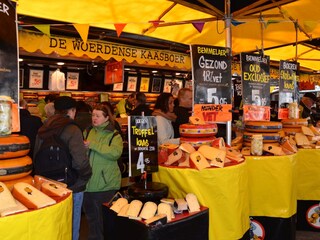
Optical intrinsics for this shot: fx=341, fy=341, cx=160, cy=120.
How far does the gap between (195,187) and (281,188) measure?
1.31 meters

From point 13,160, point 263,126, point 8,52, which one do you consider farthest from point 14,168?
point 263,126

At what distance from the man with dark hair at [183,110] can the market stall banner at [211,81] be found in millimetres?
968

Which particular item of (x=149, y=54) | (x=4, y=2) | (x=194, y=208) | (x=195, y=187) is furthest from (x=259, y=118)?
(x=149, y=54)

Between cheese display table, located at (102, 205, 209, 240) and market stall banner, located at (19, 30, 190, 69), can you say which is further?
market stall banner, located at (19, 30, 190, 69)

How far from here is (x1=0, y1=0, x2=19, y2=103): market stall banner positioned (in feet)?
7.53

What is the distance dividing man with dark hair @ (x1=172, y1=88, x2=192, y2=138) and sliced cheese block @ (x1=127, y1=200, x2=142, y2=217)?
250 centimetres

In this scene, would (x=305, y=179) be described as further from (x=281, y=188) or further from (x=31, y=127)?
(x=31, y=127)

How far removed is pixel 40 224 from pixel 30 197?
0.17 m

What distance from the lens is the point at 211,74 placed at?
3914 mm

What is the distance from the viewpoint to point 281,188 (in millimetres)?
3676

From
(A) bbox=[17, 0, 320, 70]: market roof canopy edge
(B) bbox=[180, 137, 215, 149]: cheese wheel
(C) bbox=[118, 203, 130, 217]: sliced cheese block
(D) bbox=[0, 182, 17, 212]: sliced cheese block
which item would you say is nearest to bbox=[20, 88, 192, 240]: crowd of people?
(B) bbox=[180, 137, 215, 149]: cheese wheel

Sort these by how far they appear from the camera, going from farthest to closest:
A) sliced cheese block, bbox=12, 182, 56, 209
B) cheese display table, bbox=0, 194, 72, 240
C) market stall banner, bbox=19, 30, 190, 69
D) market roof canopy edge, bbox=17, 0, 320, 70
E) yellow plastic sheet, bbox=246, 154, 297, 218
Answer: market stall banner, bbox=19, 30, 190, 69 < market roof canopy edge, bbox=17, 0, 320, 70 < yellow plastic sheet, bbox=246, 154, 297, 218 < sliced cheese block, bbox=12, 182, 56, 209 < cheese display table, bbox=0, 194, 72, 240

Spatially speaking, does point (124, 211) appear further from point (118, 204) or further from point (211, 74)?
point (211, 74)

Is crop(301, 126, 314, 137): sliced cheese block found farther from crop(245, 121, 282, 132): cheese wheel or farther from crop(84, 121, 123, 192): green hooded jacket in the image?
crop(84, 121, 123, 192): green hooded jacket
